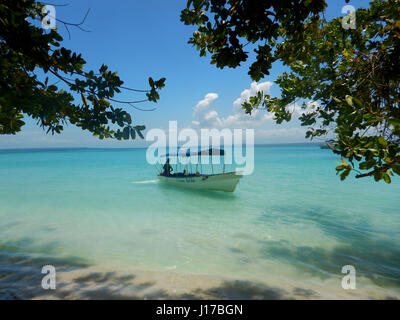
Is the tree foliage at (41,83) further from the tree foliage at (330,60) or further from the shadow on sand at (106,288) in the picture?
the shadow on sand at (106,288)

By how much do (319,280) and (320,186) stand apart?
632 inches

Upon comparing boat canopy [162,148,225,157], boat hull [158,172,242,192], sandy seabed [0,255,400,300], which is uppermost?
boat canopy [162,148,225,157]

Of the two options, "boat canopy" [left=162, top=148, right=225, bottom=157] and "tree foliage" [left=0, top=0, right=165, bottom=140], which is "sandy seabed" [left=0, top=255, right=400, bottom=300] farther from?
"boat canopy" [left=162, top=148, right=225, bottom=157]

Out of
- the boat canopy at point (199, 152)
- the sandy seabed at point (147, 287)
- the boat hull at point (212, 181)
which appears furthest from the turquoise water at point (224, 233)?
the boat canopy at point (199, 152)

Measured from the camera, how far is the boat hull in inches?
583

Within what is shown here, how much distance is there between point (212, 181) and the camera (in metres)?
15.4

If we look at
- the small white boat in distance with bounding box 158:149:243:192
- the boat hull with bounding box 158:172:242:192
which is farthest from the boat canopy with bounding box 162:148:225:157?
the boat hull with bounding box 158:172:242:192

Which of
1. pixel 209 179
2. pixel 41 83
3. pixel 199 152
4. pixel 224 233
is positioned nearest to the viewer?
pixel 41 83

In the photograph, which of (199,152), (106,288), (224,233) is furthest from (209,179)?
(106,288)

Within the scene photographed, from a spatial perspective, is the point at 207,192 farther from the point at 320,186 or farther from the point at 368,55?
the point at 368,55

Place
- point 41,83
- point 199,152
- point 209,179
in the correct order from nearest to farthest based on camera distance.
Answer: point 41,83, point 199,152, point 209,179

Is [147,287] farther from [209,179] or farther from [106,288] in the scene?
[209,179]

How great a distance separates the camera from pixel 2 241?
25.6 ft

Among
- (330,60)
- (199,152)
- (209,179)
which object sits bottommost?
(209,179)
